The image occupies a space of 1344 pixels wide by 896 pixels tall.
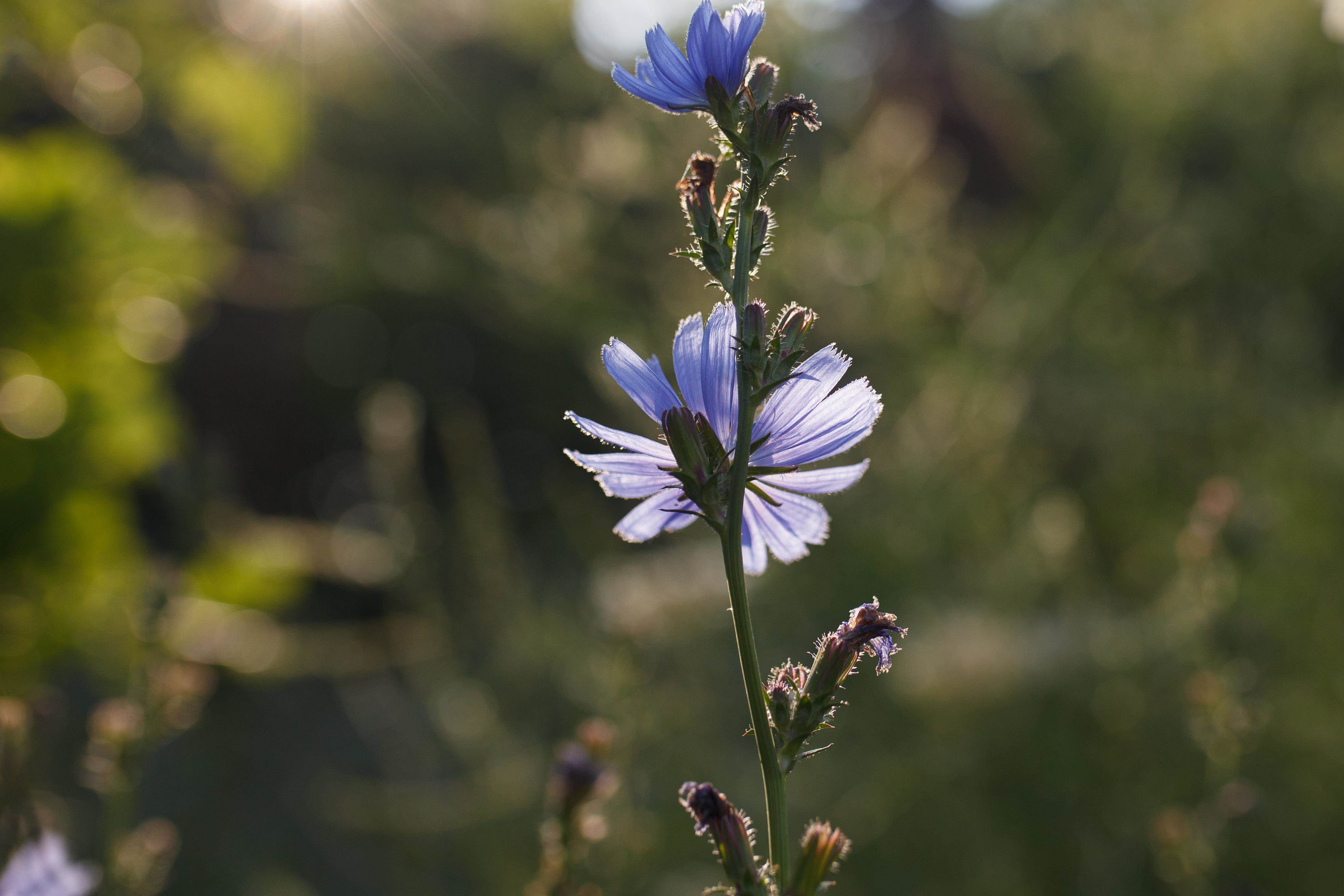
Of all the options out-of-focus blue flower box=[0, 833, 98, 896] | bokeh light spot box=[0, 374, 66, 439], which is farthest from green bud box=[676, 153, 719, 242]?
bokeh light spot box=[0, 374, 66, 439]

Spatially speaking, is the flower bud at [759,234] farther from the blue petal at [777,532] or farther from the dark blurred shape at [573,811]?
the dark blurred shape at [573,811]

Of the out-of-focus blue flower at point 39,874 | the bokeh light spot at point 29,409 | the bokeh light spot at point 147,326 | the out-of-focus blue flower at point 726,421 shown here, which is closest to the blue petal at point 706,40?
the out-of-focus blue flower at point 726,421

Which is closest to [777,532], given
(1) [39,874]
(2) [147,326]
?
(1) [39,874]

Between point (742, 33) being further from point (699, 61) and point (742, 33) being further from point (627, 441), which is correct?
point (627, 441)

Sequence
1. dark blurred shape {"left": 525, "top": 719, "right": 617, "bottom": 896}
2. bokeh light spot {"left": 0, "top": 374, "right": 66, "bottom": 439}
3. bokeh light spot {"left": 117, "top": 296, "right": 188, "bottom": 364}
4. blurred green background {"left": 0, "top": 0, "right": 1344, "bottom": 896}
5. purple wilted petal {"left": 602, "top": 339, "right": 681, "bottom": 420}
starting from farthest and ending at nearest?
bokeh light spot {"left": 117, "top": 296, "right": 188, "bottom": 364}, bokeh light spot {"left": 0, "top": 374, "right": 66, "bottom": 439}, blurred green background {"left": 0, "top": 0, "right": 1344, "bottom": 896}, dark blurred shape {"left": 525, "top": 719, "right": 617, "bottom": 896}, purple wilted petal {"left": 602, "top": 339, "right": 681, "bottom": 420}

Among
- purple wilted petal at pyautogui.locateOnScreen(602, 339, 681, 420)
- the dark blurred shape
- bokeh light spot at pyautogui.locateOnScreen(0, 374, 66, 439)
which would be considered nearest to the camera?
purple wilted petal at pyautogui.locateOnScreen(602, 339, 681, 420)

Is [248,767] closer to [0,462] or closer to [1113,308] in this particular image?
[0,462]

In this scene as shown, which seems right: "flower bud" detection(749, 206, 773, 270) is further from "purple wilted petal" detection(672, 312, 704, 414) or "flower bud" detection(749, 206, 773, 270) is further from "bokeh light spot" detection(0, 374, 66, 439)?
"bokeh light spot" detection(0, 374, 66, 439)
